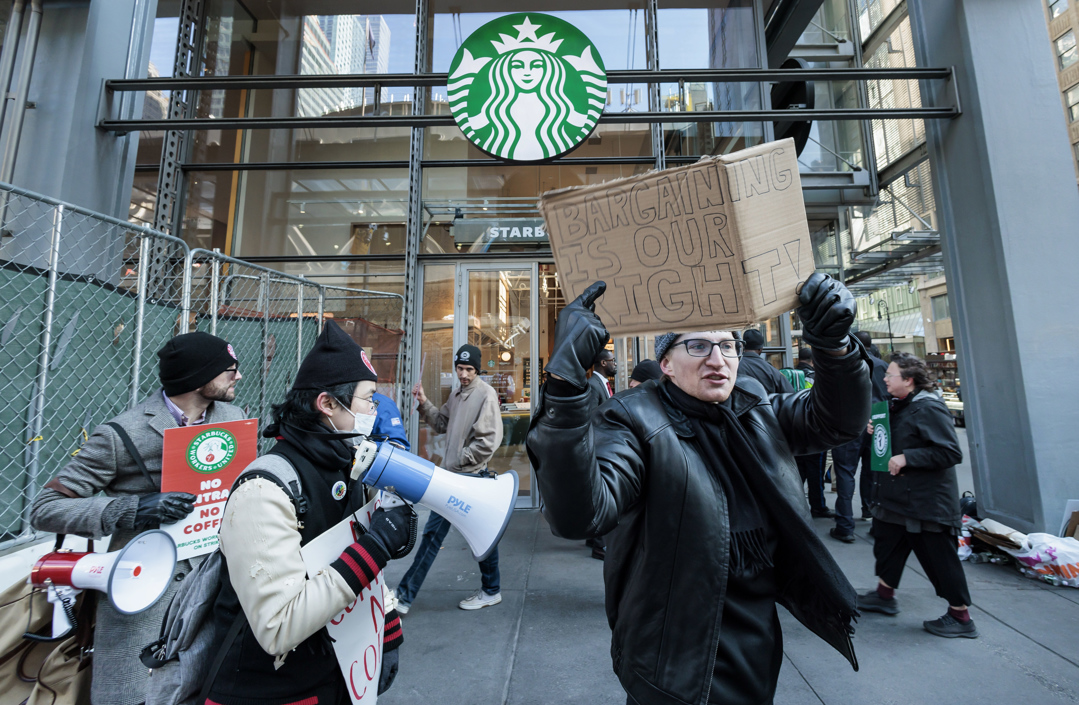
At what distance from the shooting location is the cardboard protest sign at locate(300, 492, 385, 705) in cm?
154

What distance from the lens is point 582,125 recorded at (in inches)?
164

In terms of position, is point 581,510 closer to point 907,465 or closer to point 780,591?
point 780,591

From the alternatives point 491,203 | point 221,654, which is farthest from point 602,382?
point 221,654

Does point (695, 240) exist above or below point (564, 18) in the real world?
below

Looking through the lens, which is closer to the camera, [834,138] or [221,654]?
[221,654]

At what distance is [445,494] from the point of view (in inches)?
63.3

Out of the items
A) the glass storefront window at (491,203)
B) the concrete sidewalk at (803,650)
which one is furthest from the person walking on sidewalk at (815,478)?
the glass storefront window at (491,203)

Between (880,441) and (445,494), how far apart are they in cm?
383

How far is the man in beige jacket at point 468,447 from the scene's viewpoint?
13.0 feet

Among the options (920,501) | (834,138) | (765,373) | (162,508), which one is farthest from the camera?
(834,138)

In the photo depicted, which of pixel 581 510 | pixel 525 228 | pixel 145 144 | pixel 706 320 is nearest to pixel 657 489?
pixel 581 510

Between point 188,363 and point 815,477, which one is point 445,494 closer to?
point 188,363

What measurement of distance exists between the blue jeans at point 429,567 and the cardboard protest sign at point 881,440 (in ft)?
9.88

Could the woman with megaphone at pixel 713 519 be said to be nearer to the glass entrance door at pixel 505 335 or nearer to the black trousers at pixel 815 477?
the black trousers at pixel 815 477
